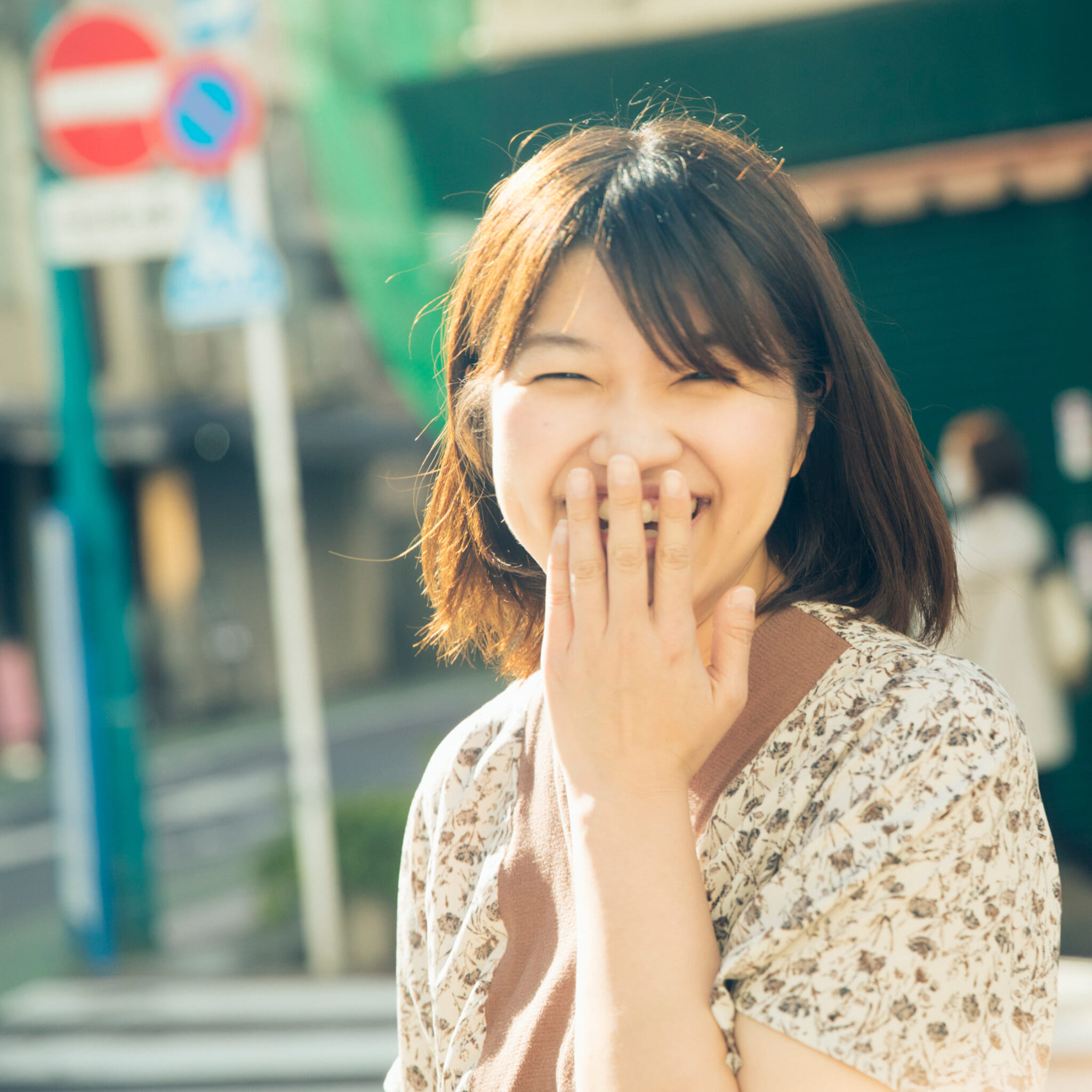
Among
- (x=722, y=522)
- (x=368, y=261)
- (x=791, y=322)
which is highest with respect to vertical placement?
(x=368, y=261)

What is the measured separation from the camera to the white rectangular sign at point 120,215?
205 inches

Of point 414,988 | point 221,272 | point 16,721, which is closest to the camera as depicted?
point 414,988

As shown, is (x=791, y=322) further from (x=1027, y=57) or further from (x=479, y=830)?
(x=1027, y=57)

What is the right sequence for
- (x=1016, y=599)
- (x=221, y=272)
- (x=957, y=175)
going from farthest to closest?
(x=221, y=272) < (x=957, y=175) < (x=1016, y=599)

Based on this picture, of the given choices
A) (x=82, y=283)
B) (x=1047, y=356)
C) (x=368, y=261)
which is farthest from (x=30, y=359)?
(x=1047, y=356)

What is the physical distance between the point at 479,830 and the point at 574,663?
334 mm

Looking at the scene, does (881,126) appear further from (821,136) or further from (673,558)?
(673,558)

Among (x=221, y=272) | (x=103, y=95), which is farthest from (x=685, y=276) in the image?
(x=103, y=95)

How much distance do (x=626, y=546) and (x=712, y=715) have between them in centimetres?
16

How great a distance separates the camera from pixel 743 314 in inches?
45.3

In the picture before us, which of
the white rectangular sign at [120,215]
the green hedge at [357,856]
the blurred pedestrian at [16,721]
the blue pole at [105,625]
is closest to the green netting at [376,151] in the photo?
the white rectangular sign at [120,215]

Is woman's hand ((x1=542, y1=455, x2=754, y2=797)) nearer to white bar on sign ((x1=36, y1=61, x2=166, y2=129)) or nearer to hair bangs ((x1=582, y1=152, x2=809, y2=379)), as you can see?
hair bangs ((x1=582, y1=152, x2=809, y2=379))

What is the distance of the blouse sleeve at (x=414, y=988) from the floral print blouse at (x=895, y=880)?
406mm

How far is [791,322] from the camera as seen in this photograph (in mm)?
1189
